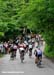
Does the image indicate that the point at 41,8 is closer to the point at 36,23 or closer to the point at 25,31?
the point at 36,23

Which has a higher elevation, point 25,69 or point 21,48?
point 25,69

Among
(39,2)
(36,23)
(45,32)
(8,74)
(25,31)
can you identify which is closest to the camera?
(8,74)

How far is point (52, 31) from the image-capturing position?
3591 centimetres

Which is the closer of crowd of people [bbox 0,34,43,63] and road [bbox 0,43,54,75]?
road [bbox 0,43,54,75]

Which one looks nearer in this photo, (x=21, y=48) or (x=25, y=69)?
(x=25, y=69)

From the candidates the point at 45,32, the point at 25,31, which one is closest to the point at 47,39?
the point at 45,32

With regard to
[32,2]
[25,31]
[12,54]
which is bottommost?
[25,31]

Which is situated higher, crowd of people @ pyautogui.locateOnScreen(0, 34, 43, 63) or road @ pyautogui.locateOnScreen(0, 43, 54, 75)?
road @ pyautogui.locateOnScreen(0, 43, 54, 75)

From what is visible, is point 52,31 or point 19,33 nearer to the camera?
point 52,31

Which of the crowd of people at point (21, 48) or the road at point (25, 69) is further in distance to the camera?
the crowd of people at point (21, 48)

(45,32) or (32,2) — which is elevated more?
(32,2)

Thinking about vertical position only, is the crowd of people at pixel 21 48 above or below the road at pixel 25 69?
below

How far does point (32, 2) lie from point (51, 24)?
2.80 metres

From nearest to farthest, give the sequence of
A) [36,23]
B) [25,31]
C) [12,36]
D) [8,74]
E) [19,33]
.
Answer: [8,74]
[36,23]
[12,36]
[19,33]
[25,31]
